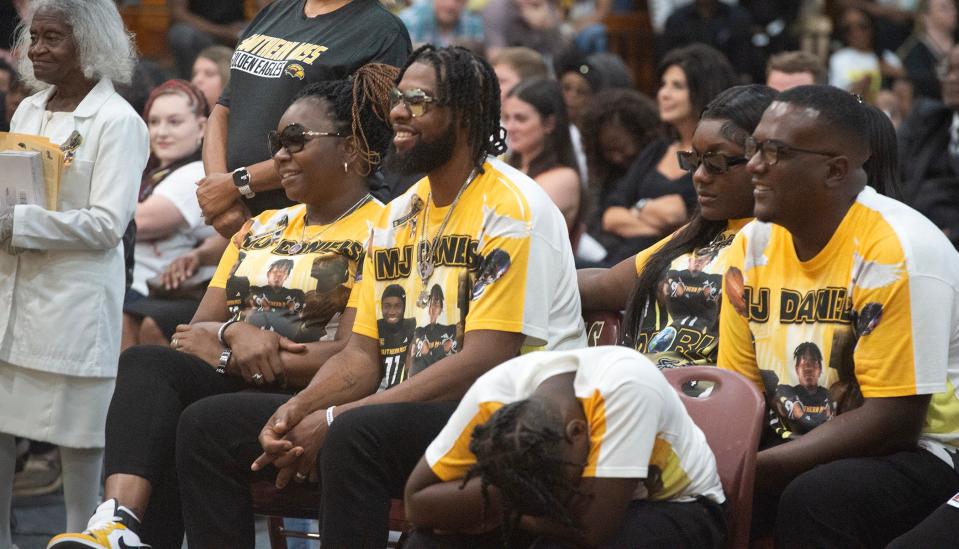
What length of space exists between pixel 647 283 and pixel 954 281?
3.07 feet

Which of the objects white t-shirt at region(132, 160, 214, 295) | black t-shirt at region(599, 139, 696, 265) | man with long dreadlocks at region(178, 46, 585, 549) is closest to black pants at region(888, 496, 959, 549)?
man with long dreadlocks at region(178, 46, 585, 549)

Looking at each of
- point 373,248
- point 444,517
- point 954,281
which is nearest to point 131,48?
point 373,248

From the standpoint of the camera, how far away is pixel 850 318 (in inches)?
130

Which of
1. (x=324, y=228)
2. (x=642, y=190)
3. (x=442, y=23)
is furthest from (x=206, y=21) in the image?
(x=324, y=228)

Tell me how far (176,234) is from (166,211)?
155mm

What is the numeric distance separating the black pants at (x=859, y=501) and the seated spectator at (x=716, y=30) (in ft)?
20.7

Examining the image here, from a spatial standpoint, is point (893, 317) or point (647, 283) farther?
point (647, 283)

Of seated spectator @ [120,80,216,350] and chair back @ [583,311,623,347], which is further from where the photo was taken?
seated spectator @ [120,80,216,350]

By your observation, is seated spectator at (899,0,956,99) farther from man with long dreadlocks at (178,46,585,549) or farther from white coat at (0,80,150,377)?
man with long dreadlocks at (178,46,585,549)

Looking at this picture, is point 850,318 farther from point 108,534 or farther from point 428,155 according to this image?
point 108,534

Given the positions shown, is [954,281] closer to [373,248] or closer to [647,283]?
[647,283]

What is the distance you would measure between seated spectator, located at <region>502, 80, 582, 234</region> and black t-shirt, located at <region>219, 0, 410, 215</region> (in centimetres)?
167

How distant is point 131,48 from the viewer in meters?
5.00

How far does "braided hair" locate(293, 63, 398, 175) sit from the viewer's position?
13.6 ft
